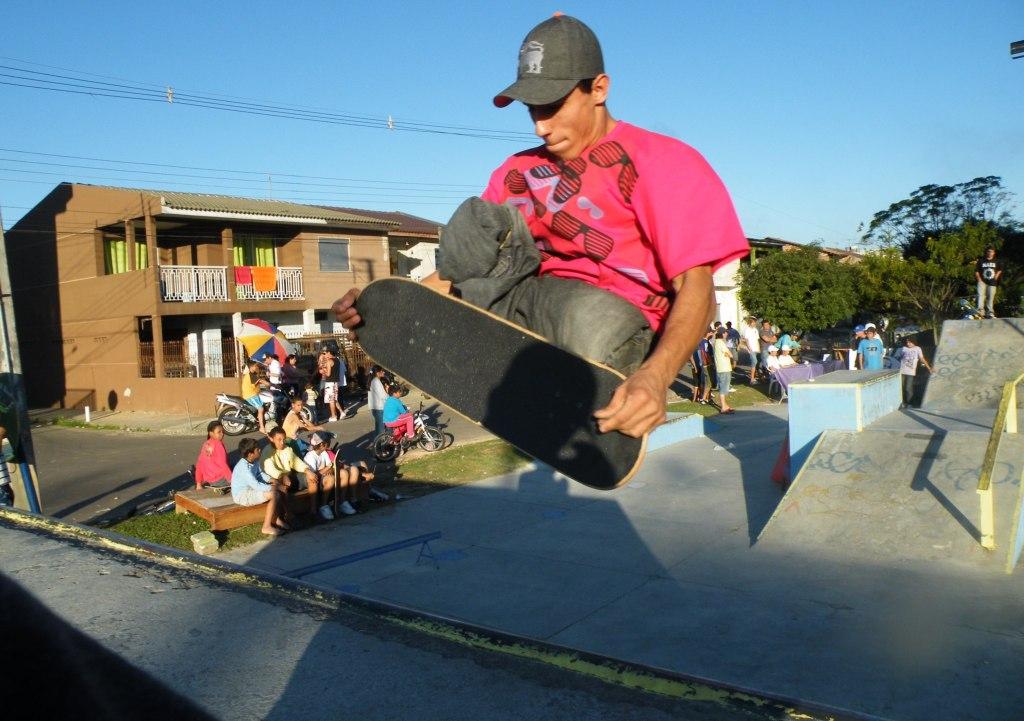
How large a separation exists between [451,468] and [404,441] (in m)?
1.37

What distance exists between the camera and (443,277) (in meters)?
2.70

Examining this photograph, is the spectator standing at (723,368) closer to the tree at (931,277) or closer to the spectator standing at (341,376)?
the tree at (931,277)

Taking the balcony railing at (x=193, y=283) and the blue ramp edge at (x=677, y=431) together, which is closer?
the blue ramp edge at (x=677, y=431)

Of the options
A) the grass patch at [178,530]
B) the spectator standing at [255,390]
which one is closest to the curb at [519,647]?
→ the grass patch at [178,530]

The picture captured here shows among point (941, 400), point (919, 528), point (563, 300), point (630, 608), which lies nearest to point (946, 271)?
point (941, 400)

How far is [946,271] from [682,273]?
24.2 m

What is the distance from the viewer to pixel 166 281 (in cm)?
2353

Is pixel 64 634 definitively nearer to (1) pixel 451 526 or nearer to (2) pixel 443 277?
(2) pixel 443 277

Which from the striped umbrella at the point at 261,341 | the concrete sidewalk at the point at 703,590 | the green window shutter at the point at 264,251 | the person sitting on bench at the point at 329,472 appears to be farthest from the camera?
the green window shutter at the point at 264,251

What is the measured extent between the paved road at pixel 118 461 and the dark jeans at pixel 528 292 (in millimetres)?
9143

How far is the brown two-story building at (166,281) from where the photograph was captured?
23.6 m

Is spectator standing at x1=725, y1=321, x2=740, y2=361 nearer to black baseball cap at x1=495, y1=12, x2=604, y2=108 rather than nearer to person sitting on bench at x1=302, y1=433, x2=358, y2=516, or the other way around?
person sitting on bench at x1=302, y1=433, x2=358, y2=516

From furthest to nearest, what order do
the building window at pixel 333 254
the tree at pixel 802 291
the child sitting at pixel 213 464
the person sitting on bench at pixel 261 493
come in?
the building window at pixel 333 254 → the tree at pixel 802 291 → the child sitting at pixel 213 464 → the person sitting on bench at pixel 261 493

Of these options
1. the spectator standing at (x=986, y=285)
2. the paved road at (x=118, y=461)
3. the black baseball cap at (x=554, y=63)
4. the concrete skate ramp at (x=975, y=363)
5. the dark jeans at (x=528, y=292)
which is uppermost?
the black baseball cap at (x=554, y=63)
